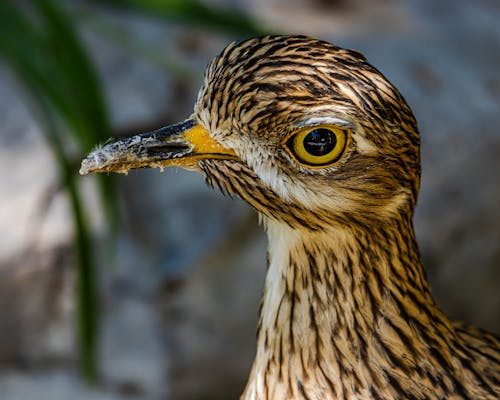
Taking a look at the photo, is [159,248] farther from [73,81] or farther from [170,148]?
[170,148]

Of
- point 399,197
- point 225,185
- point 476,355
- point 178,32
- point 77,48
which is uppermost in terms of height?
point 178,32

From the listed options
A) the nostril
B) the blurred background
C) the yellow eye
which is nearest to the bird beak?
the nostril

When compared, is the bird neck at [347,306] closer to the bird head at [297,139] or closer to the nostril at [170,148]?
the bird head at [297,139]

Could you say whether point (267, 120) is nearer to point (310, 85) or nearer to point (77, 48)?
point (310, 85)

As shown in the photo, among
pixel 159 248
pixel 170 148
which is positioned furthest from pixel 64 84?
pixel 170 148

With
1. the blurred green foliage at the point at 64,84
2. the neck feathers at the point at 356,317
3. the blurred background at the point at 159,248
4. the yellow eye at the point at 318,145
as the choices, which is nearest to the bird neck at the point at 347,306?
the neck feathers at the point at 356,317

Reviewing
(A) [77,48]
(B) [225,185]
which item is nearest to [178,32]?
(A) [77,48]

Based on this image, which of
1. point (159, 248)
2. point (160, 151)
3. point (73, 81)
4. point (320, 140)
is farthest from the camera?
point (159, 248)
